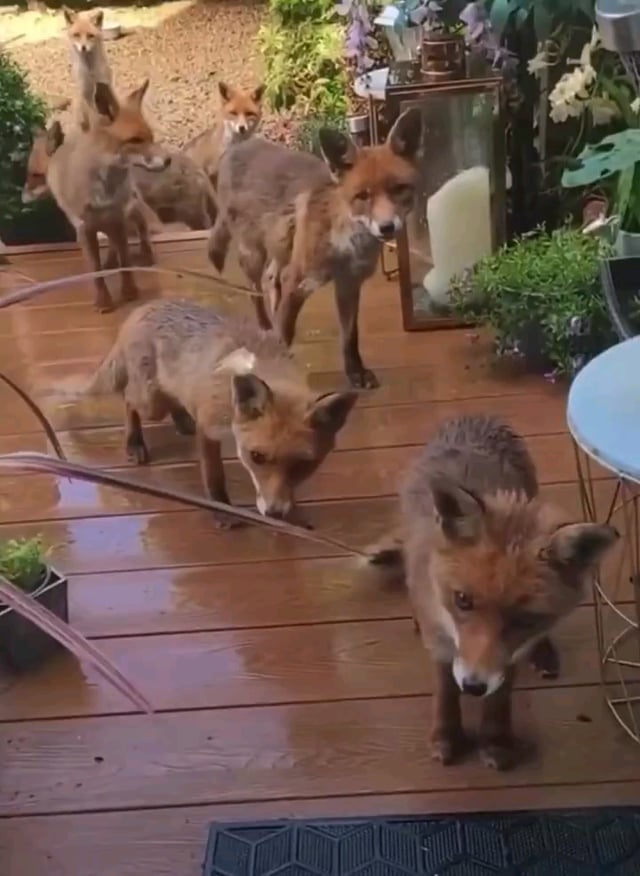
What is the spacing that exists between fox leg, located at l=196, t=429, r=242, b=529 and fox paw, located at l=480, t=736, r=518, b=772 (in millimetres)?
801

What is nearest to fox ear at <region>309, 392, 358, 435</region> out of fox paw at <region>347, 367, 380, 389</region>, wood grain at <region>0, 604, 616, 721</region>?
wood grain at <region>0, 604, 616, 721</region>

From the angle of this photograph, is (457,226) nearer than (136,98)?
Yes

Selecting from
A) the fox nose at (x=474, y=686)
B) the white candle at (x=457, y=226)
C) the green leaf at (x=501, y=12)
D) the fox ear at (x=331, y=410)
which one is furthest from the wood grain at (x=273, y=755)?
the green leaf at (x=501, y=12)

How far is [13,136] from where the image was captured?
3939 millimetres

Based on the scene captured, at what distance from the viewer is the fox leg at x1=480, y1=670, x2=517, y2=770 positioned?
5.69ft

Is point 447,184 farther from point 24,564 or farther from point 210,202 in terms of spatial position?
point 24,564

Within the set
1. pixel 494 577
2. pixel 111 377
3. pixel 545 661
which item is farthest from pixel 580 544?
pixel 111 377

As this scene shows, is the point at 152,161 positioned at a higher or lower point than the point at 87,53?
lower

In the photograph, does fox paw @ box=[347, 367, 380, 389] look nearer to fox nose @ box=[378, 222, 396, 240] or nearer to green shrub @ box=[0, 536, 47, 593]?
fox nose @ box=[378, 222, 396, 240]

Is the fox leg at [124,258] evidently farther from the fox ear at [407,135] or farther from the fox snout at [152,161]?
the fox ear at [407,135]

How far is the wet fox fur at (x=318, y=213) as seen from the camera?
277cm

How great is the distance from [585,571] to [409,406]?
1.35 m

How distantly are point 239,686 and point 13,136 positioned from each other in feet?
8.31

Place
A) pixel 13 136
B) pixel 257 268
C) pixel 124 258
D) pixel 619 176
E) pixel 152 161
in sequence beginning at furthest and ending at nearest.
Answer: pixel 13 136 → pixel 124 258 → pixel 152 161 → pixel 257 268 → pixel 619 176
